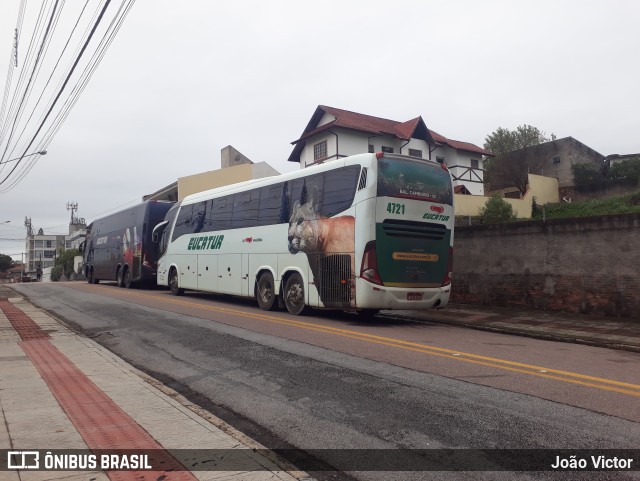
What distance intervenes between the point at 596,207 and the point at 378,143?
47.4ft

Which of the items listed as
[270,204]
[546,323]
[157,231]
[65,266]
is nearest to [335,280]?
[270,204]

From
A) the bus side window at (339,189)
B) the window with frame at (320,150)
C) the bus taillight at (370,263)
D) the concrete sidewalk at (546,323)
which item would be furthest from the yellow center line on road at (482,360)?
the window with frame at (320,150)

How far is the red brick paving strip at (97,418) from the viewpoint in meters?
3.77

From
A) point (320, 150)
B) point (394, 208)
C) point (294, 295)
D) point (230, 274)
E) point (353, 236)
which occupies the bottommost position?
point (294, 295)

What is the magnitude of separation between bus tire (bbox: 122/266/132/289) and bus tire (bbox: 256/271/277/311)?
12227mm

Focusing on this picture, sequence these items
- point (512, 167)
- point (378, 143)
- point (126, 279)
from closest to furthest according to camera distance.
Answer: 1. point (126, 279)
2. point (378, 143)
3. point (512, 167)

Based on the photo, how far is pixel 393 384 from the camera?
6.15 metres

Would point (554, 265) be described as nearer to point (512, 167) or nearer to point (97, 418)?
point (97, 418)

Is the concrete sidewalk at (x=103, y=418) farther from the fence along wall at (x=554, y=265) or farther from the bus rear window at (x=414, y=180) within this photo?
the fence along wall at (x=554, y=265)

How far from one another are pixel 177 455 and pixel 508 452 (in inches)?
109

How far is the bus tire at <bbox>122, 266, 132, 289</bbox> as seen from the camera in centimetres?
2439

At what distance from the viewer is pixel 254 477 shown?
3.71 m

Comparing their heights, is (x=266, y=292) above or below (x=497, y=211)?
below

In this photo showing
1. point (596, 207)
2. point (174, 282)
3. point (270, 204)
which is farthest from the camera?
point (596, 207)
